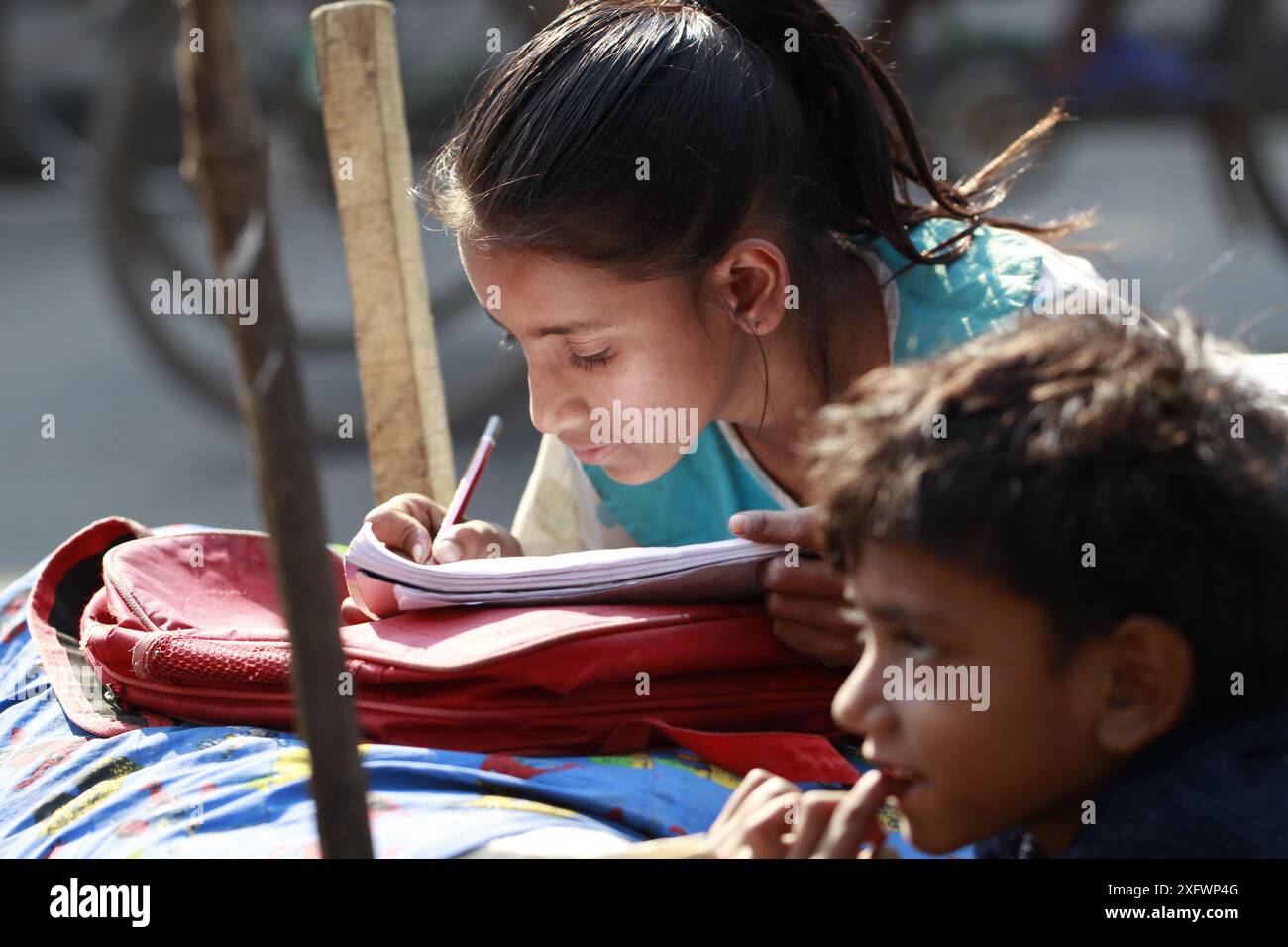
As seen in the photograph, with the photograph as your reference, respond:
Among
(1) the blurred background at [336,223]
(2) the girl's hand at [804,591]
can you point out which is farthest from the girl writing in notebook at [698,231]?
(1) the blurred background at [336,223]

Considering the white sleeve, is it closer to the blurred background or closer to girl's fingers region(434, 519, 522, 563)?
girl's fingers region(434, 519, 522, 563)

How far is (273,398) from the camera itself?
75cm

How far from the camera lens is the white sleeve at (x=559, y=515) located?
1.92 m

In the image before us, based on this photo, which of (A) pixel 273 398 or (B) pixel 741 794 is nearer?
(A) pixel 273 398

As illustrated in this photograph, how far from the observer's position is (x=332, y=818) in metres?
0.81

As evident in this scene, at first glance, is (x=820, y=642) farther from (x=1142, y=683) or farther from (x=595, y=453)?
(x=595, y=453)

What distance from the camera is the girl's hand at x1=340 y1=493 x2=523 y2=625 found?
1.48 metres

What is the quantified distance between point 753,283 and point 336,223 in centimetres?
295

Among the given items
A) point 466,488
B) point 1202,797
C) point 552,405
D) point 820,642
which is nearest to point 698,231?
point 552,405

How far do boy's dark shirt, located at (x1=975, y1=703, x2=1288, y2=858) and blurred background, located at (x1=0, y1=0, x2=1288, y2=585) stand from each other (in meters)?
1.38

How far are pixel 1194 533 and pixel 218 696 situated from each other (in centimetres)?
81

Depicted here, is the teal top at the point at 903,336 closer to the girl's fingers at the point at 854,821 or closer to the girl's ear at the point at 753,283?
the girl's ear at the point at 753,283

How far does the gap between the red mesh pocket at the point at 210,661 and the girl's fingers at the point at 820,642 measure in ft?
1.38

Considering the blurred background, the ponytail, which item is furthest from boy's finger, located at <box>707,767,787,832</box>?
the blurred background
